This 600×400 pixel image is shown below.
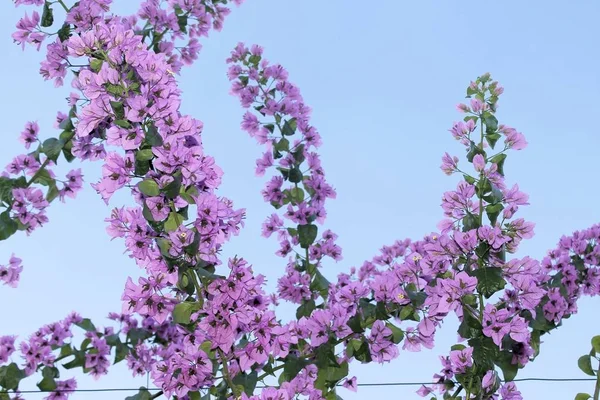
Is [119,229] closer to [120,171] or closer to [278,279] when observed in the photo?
[120,171]

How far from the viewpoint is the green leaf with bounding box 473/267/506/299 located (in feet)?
7.44

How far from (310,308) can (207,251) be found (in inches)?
72.8

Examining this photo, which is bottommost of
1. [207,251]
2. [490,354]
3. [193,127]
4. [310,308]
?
[490,354]

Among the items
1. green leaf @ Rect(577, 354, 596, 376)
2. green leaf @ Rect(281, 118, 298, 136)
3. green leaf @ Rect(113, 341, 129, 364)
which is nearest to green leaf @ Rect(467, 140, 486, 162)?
green leaf @ Rect(577, 354, 596, 376)

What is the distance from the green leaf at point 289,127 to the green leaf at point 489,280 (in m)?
2.23

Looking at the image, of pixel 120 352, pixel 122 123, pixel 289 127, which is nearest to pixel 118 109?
pixel 122 123

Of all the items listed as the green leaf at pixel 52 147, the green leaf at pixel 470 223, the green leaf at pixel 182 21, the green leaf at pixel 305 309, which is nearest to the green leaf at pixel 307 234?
the green leaf at pixel 305 309

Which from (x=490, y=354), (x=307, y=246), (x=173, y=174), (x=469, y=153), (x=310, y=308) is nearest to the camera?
(x=173, y=174)

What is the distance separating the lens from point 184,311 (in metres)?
1.98

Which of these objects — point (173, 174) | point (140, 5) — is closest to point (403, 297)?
point (173, 174)

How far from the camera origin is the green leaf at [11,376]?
4031mm

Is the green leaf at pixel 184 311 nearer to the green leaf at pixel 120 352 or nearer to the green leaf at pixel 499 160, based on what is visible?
the green leaf at pixel 499 160

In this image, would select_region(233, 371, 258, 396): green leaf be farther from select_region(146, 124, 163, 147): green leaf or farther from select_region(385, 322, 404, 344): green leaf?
select_region(146, 124, 163, 147): green leaf

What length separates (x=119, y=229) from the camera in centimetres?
206
